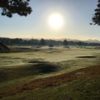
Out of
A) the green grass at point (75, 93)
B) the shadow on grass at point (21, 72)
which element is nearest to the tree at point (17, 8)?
the shadow on grass at point (21, 72)

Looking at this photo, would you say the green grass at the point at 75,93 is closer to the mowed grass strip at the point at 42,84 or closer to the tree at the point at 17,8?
the mowed grass strip at the point at 42,84

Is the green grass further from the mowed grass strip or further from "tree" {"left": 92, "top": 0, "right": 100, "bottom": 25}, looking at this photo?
"tree" {"left": 92, "top": 0, "right": 100, "bottom": 25}

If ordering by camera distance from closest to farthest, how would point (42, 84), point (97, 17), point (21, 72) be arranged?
point (42, 84)
point (21, 72)
point (97, 17)

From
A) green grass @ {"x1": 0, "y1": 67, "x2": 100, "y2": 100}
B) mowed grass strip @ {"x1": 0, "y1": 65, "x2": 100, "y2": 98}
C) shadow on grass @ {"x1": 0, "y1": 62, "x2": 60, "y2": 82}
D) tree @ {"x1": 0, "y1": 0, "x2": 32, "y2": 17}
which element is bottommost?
shadow on grass @ {"x1": 0, "y1": 62, "x2": 60, "y2": 82}

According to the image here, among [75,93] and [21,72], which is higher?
[75,93]

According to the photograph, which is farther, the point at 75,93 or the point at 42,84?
the point at 42,84

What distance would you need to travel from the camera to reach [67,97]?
14688 mm

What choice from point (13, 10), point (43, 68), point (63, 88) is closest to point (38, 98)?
point (63, 88)

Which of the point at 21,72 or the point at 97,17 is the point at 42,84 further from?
the point at 97,17

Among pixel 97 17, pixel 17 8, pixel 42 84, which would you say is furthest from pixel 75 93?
pixel 97 17

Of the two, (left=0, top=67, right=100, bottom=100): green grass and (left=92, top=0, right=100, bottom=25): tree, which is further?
(left=92, top=0, right=100, bottom=25): tree

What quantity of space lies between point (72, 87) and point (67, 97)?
1.84 m

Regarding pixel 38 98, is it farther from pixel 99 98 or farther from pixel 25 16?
pixel 25 16

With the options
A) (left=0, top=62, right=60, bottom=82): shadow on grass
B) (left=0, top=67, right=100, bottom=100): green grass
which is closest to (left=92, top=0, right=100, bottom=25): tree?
(left=0, top=62, right=60, bottom=82): shadow on grass
